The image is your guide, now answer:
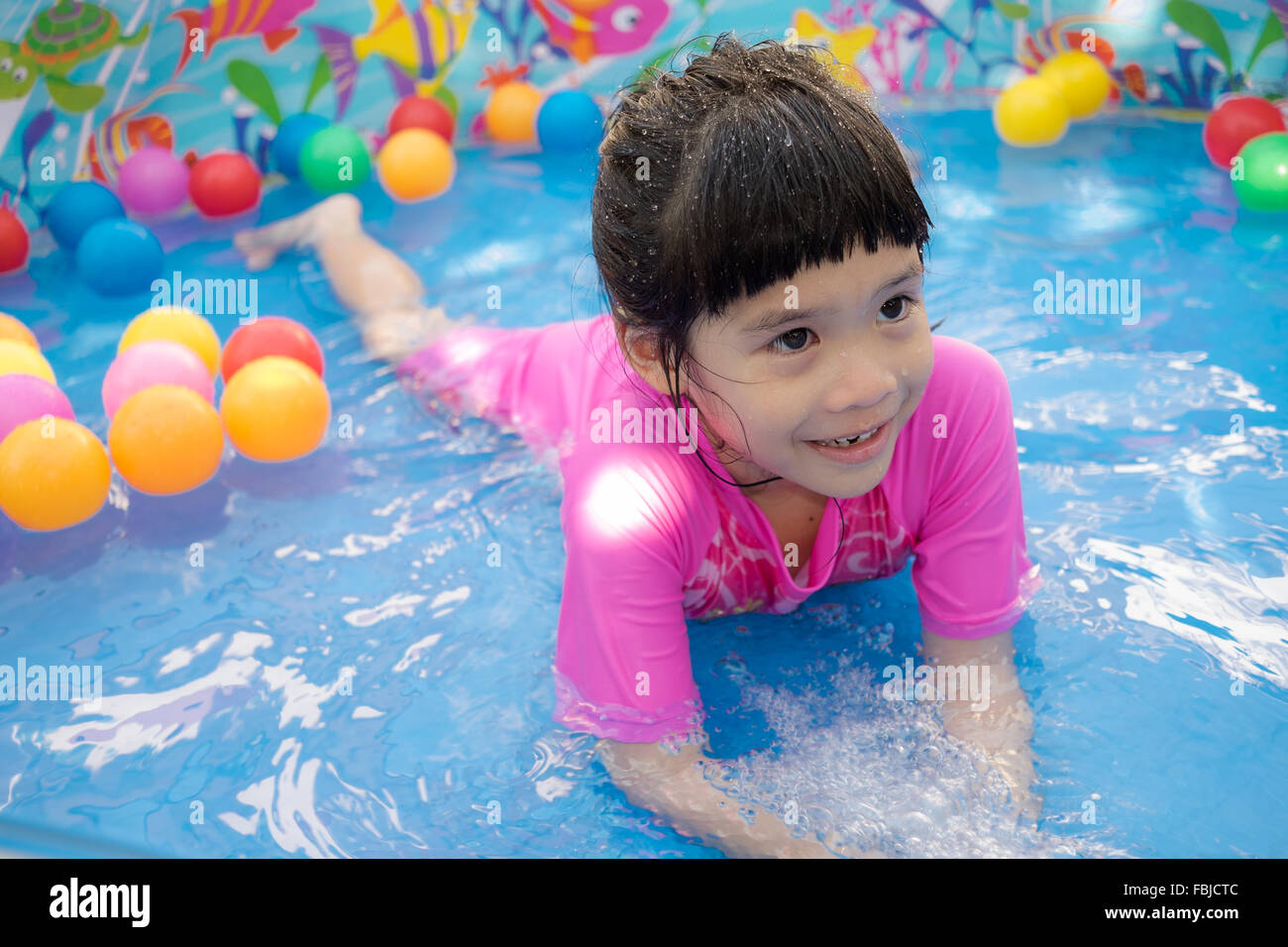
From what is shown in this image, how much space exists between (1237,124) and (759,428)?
226cm

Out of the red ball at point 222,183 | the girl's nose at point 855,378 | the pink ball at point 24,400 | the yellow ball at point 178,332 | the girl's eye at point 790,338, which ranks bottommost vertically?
the girl's nose at point 855,378

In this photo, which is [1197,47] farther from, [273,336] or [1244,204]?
[273,336]

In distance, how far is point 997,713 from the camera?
5.92 ft

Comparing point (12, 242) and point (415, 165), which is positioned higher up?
point (415, 165)

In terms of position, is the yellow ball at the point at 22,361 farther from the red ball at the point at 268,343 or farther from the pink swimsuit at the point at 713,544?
the pink swimsuit at the point at 713,544

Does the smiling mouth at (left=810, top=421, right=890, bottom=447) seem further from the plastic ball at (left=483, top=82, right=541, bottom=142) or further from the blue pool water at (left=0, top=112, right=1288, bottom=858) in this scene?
the plastic ball at (left=483, top=82, right=541, bottom=142)

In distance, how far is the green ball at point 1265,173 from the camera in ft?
9.95

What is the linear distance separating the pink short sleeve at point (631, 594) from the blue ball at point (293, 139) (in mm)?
2230

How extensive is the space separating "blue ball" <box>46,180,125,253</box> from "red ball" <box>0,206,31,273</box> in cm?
9

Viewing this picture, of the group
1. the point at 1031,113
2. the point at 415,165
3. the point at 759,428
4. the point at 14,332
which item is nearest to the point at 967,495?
the point at 759,428

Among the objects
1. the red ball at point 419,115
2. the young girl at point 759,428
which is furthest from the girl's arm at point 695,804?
the red ball at point 419,115

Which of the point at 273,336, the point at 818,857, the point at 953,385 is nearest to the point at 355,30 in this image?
the point at 273,336

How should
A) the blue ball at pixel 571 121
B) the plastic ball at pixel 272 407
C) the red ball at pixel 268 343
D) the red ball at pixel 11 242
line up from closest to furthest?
the plastic ball at pixel 272 407, the red ball at pixel 268 343, the red ball at pixel 11 242, the blue ball at pixel 571 121

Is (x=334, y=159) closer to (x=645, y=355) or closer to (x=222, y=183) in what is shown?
(x=222, y=183)
